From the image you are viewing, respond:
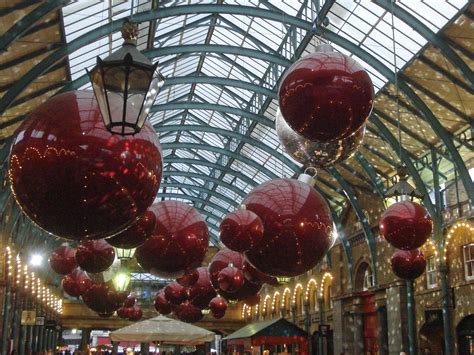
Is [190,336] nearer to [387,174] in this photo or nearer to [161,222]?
[161,222]

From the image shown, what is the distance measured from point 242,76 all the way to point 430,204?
934 cm

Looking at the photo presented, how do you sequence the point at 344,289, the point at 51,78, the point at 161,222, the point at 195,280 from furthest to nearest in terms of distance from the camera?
the point at 344,289 → the point at 51,78 → the point at 195,280 → the point at 161,222

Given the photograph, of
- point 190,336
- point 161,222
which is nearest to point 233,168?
point 190,336

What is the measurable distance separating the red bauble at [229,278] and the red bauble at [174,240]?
9.50 feet

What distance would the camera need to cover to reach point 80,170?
280cm

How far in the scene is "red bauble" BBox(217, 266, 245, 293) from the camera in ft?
29.1

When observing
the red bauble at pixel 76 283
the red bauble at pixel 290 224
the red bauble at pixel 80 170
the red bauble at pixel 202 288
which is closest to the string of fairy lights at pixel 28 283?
the red bauble at pixel 76 283

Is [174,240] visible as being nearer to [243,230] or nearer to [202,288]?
[243,230]

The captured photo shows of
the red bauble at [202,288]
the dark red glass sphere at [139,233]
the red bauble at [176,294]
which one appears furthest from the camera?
the red bauble at [176,294]

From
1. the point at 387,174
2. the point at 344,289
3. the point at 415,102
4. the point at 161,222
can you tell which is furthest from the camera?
the point at 344,289

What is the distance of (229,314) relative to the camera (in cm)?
4659

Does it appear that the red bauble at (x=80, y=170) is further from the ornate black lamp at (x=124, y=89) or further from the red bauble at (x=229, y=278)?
the red bauble at (x=229, y=278)

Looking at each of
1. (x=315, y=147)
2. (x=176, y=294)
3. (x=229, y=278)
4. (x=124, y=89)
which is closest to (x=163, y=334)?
(x=176, y=294)

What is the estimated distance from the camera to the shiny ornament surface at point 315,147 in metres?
5.35
